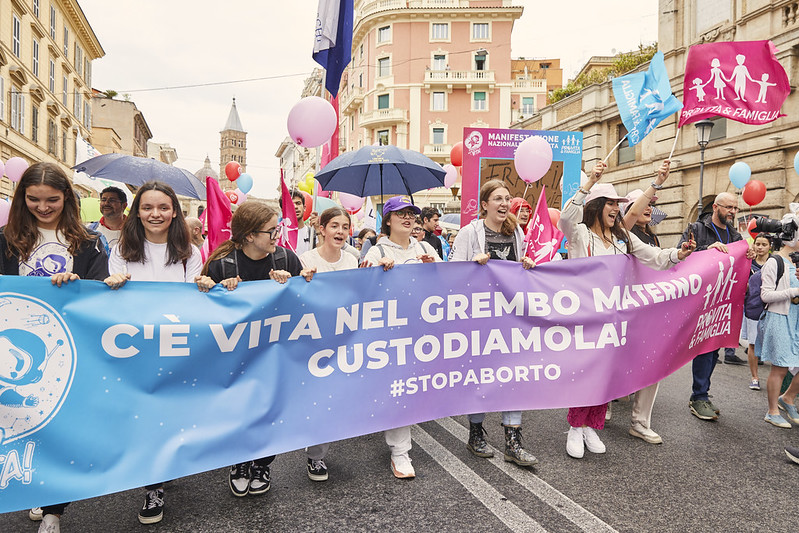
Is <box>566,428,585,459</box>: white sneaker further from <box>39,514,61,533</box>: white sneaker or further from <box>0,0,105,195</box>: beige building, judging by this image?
<box>0,0,105,195</box>: beige building

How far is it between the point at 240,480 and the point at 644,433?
3.08 m

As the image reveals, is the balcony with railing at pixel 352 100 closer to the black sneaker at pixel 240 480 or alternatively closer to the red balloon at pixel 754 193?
the red balloon at pixel 754 193

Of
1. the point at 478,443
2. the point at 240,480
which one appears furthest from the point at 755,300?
the point at 240,480

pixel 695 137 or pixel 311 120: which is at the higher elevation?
pixel 695 137

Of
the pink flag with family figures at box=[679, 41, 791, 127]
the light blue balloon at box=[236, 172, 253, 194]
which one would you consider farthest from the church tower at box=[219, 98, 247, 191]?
the pink flag with family figures at box=[679, 41, 791, 127]

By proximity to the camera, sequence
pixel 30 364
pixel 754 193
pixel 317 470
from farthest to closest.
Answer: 1. pixel 754 193
2. pixel 317 470
3. pixel 30 364

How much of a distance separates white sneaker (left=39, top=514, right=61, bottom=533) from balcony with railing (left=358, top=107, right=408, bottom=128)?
4147 centimetres

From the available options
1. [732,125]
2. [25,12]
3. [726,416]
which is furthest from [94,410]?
[25,12]

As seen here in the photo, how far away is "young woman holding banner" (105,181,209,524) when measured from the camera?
10.5ft

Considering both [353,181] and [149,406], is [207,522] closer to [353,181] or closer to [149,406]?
[149,406]

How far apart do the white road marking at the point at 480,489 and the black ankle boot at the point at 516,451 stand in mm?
323

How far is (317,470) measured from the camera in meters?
3.58

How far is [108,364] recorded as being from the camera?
2.84m

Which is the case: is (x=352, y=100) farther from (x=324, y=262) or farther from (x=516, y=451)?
(x=516, y=451)
